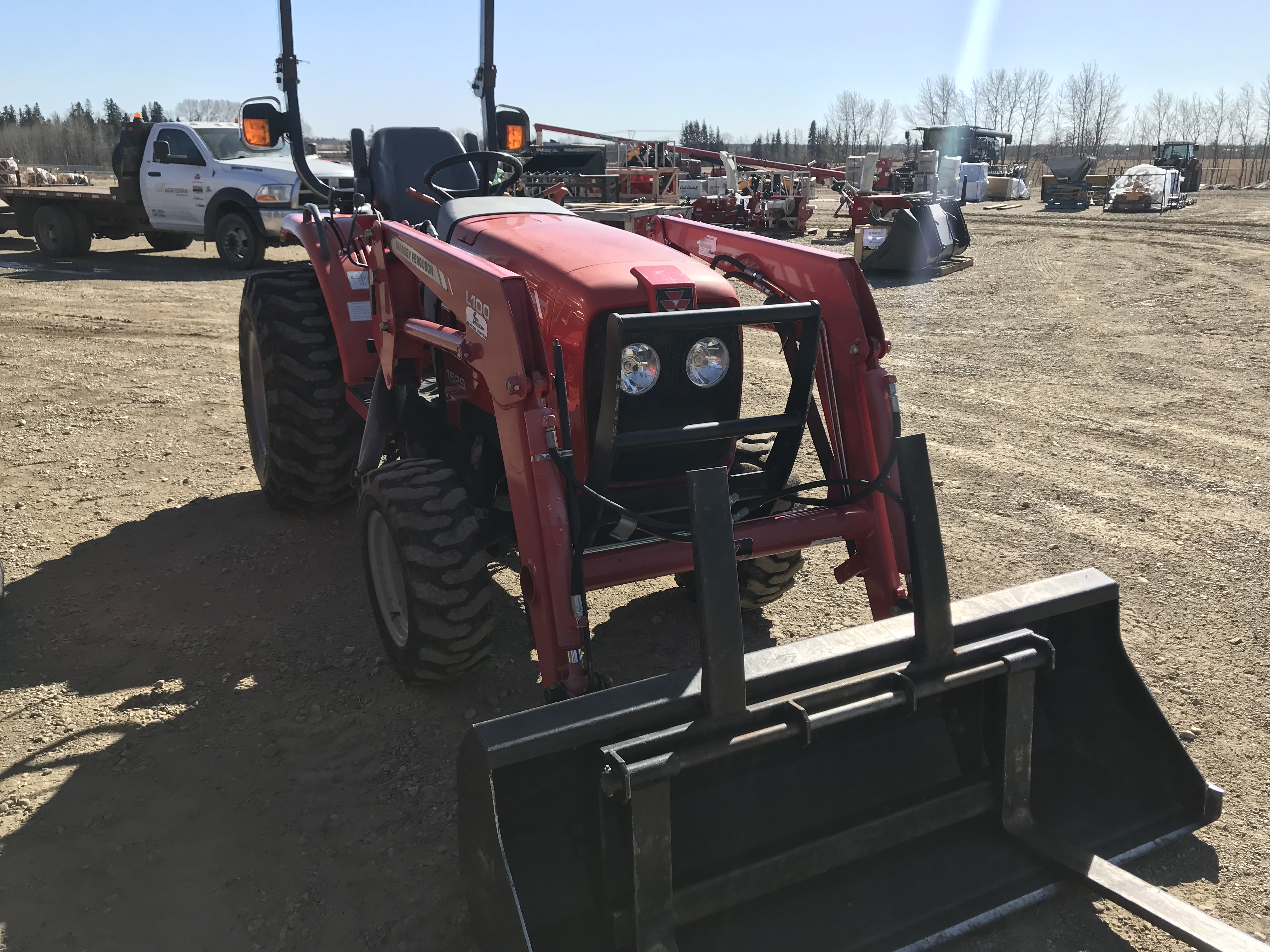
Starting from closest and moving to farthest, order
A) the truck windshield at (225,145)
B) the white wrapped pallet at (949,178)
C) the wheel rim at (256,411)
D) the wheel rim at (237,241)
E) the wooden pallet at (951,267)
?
the wheel rim at (256,411)
the wheel rim at (237,241)
the truck windshield at (225,145)
the wooden pallet at (951,267)
the white wrapped pallet at (949,178)

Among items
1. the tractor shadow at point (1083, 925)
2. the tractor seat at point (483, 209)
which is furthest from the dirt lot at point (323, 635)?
the tractor seat at point (483, 209)

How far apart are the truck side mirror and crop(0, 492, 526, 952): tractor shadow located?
1893mm

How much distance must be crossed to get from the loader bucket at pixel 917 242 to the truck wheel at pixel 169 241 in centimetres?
1069

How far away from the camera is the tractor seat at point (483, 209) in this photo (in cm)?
390

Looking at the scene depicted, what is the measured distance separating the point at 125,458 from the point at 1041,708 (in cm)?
534

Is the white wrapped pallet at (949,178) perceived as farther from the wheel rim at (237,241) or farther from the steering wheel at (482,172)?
the steering wheel at (482,172)

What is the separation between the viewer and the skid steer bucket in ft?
6.93

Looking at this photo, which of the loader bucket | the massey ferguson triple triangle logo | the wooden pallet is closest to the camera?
the massey ferguson triple triangle logo

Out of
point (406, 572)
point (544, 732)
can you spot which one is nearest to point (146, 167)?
point (406, 572)

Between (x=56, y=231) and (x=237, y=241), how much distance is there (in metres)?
3.47

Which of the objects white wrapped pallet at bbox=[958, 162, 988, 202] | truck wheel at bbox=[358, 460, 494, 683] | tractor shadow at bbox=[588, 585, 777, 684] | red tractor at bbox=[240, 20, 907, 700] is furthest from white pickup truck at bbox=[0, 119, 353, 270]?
white wrapped pallet at bbox=[958, 162, 988, 202]

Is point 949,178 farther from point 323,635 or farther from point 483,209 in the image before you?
point 323,635

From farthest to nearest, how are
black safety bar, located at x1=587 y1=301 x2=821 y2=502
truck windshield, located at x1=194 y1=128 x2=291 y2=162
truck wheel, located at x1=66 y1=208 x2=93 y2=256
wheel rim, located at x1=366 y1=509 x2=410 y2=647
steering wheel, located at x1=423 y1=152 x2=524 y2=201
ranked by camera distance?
truck wheel, located at x1=66 y1=208 x2=93 y2=256 < truck windshield, located at x1=194 y1=128 x2=291 y2=162 < steering wheel, located at x1=423 y1=152 x2=524 y2=201 < wheel rim, located at x1=366 y1=509 x2=410 y2=647 < black safety bar, located at x1=587 y1=301 x2=821 y2=502

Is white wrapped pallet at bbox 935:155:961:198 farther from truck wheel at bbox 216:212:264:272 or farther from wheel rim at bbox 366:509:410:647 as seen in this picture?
wheel rim at bbox 366:509:410:647
